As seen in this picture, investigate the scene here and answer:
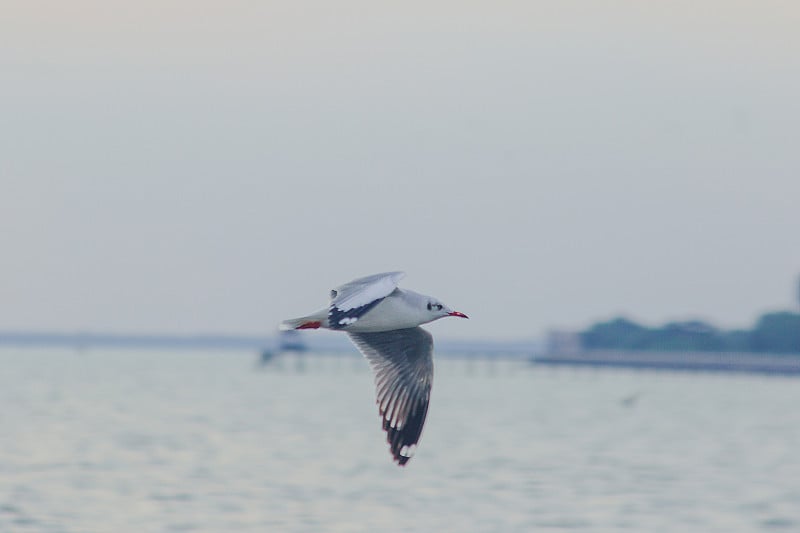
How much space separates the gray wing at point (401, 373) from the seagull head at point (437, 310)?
1522 millimetres

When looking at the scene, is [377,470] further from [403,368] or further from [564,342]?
[564,342]

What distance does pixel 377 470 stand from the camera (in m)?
44.8

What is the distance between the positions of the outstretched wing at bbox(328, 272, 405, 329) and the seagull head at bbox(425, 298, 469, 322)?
3.67 feet

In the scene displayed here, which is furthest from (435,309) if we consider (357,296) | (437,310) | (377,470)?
(377,470)

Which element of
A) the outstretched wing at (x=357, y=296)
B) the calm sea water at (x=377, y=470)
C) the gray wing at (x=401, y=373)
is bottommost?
the calm sea water at (x=377, y=470)

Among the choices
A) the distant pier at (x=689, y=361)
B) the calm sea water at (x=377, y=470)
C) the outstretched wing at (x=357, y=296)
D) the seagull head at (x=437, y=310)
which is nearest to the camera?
the outstretched wing at (x=357, y=296)

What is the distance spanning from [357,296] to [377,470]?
2907 centimetres

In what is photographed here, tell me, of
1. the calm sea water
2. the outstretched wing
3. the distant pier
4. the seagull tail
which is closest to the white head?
the outstretched wing

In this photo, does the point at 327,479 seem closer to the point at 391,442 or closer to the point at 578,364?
the point at 391,442

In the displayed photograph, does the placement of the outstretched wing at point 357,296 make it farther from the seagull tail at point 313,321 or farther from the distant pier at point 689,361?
the distant pier at point 689,361

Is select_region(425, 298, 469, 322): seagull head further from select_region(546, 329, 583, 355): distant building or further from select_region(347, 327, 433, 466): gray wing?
select_region(546, 329, 583, 355): distant building

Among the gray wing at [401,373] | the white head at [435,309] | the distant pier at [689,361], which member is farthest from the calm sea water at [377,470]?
the distant pier at [689,361]

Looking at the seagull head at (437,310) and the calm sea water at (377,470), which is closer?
the seagull head at (437,310)

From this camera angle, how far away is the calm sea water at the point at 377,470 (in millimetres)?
33375
